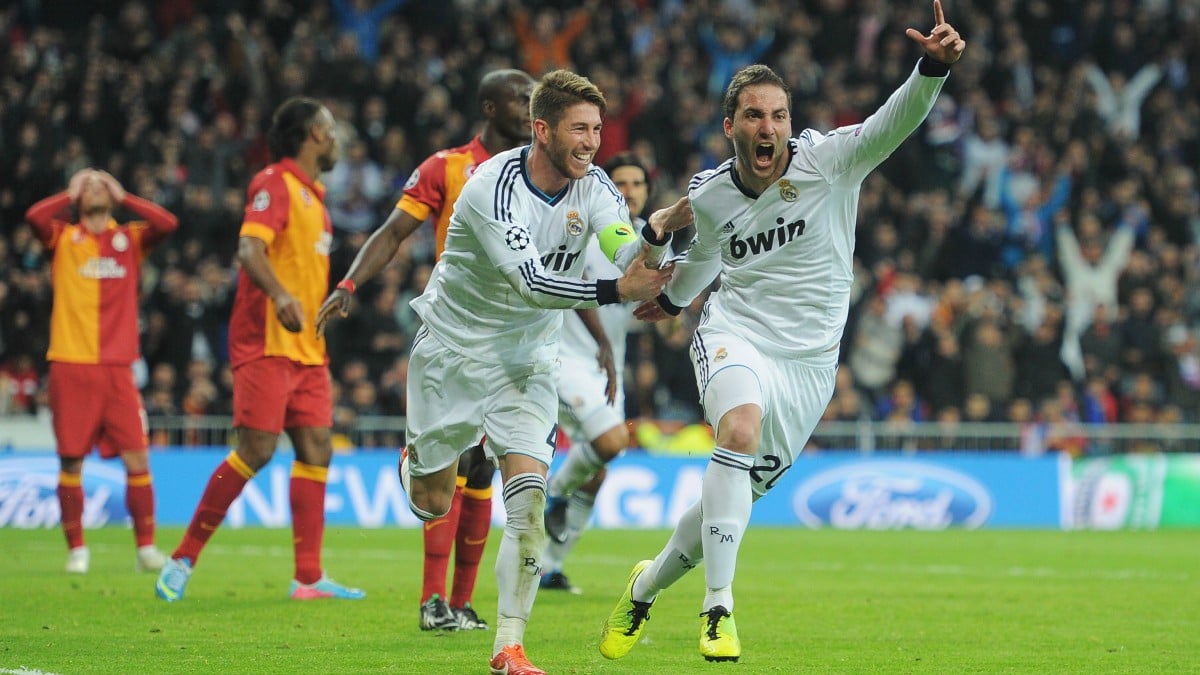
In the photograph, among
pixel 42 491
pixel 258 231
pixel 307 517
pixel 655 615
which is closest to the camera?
pixel 655 615

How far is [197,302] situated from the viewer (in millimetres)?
18297

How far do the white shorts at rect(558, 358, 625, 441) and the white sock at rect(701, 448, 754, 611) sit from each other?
342 centimetres

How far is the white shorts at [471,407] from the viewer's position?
7.05 metres

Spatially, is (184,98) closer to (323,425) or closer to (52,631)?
(323,425)

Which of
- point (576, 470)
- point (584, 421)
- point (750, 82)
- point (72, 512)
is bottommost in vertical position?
point (72, 512)

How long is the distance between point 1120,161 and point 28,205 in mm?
14932

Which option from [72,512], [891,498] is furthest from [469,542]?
[891,498]

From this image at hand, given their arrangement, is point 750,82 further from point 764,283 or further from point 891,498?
point 891,498

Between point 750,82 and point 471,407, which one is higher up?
point 750,82

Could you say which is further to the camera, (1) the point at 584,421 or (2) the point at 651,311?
(1) the point at 584,421

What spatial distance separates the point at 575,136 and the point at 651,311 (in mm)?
923

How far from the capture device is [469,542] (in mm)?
8578

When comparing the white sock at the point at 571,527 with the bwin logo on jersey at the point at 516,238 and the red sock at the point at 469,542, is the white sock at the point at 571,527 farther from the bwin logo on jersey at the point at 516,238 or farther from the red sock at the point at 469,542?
the bwin logo on jersey at the point at 516,238

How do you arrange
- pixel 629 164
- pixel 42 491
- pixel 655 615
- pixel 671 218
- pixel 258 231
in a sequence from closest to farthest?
pixel 671 218
pixel 655 615
pixel 258 231
pixel 629 164
pixel 42 491
